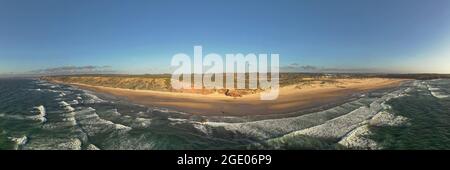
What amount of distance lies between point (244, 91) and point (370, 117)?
66.8ft

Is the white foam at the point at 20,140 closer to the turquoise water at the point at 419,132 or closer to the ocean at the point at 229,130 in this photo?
the ocean at the point at 229,130

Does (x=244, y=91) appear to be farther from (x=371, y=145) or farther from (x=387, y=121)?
(x=371, y=145)

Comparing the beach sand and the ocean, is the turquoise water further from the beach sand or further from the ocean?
the beach sand

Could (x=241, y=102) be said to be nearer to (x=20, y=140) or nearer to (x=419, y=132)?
(x=419, y=132)

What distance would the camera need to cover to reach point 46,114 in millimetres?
25578

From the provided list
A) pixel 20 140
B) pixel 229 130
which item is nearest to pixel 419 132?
pixel 229 130
